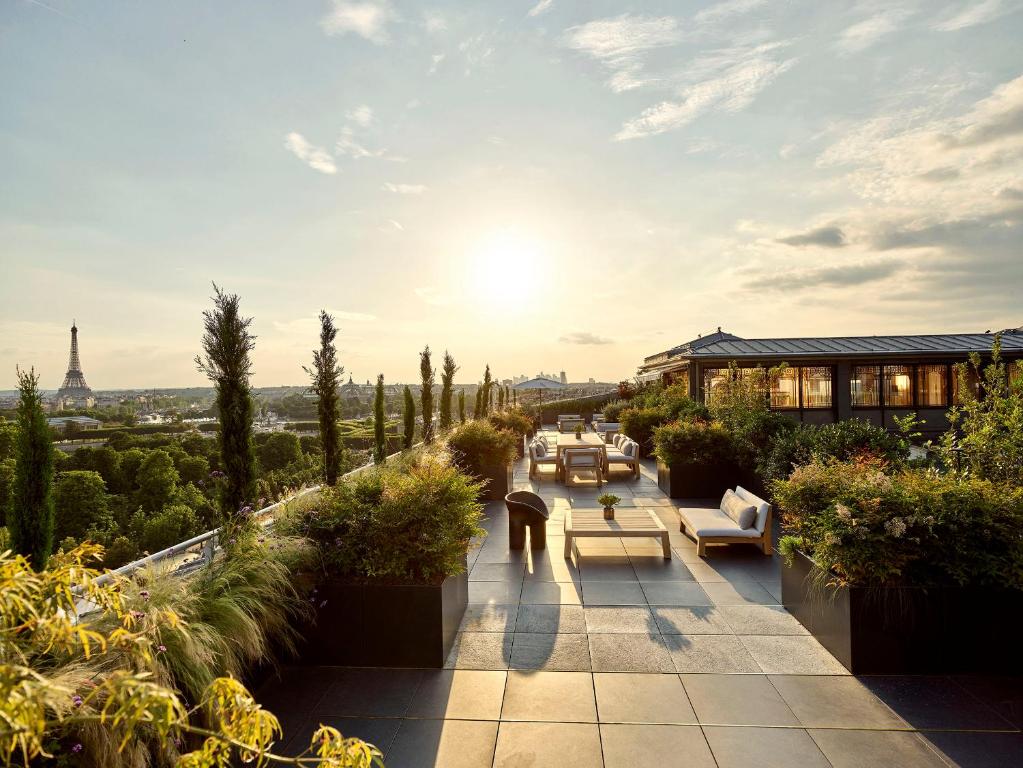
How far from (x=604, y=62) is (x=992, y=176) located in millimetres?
6318

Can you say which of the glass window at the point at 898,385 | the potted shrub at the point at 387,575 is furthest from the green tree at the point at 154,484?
the glass window at the point at 898,385

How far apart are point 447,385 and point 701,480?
389 inches

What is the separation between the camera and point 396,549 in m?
4.02

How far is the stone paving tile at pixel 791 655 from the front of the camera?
374 cm

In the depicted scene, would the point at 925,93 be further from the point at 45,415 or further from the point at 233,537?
the point at 45,415

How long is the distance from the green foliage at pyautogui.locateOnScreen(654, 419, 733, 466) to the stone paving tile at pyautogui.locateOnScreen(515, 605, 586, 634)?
510 cm

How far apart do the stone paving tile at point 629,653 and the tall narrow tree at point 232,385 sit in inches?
163

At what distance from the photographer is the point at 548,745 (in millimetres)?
2994

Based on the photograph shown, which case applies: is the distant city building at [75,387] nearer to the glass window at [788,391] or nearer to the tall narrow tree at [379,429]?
the tall narrow tree at [379,429]

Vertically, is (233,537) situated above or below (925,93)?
below

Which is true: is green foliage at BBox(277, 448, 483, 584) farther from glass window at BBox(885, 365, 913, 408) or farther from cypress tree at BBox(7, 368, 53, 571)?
glass window at BBox(885, 365, 913, 408)

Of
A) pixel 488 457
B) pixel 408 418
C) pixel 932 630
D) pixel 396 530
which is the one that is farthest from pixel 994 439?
pixel 408 418

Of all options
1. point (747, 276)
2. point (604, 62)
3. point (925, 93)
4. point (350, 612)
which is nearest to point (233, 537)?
point (350, 612)

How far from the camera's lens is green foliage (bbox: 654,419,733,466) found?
366 inches
